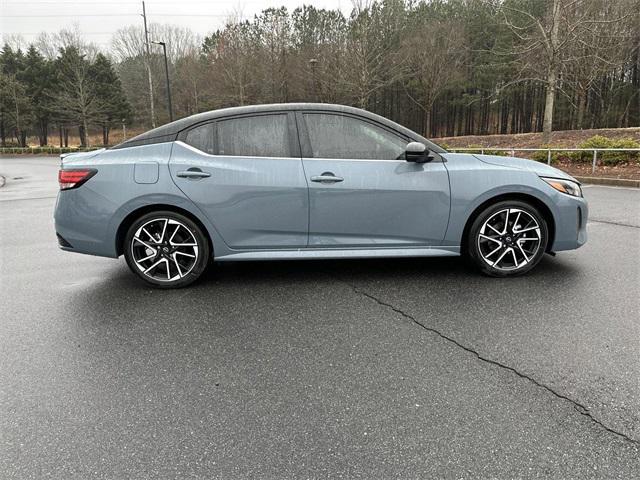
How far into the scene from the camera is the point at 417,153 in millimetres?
4012

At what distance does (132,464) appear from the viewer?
194 centimetres

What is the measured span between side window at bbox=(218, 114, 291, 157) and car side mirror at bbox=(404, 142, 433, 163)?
1087 millimetres

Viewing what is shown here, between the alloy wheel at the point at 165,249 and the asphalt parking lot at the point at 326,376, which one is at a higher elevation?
the alloy wheel at the point at 165,249

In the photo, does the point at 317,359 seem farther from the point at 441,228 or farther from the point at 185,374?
the point at 441,228

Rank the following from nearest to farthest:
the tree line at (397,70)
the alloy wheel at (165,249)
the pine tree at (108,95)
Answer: the alloy wheel at (165,249) < the tree line at (397,70) < the pine tree at (108,95)

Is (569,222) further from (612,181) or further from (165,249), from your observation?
(612,181)

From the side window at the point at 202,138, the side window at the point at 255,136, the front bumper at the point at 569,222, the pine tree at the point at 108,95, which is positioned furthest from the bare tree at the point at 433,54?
the pine tree at the point at 108,95

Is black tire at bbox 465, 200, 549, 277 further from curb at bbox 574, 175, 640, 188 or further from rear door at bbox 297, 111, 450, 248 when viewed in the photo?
curb at bbox 574, 175, 640, 188

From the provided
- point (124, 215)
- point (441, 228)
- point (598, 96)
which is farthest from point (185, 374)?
point (598, 96)

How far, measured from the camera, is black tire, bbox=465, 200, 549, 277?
4.18 metres

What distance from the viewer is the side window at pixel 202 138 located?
410 cm

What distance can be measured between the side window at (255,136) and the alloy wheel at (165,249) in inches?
32.9

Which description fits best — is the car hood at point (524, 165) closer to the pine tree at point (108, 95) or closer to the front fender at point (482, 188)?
the front fender at point (482, 188)

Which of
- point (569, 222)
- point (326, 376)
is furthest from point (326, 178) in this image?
point (569, 222)
